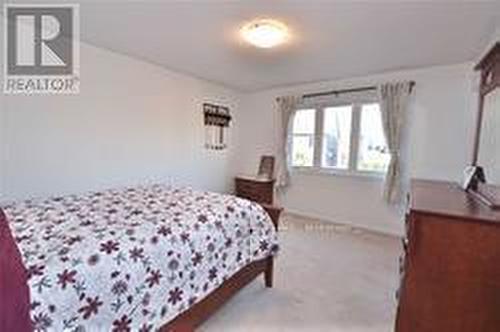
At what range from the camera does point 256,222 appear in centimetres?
244

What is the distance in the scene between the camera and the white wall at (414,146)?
3609mm

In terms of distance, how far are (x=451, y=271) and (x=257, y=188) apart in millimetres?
3796

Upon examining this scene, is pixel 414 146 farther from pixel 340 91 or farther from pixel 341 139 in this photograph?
pixel 340 91

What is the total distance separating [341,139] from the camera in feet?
15.3

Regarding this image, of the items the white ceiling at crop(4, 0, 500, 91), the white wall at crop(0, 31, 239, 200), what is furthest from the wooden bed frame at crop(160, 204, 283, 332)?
the white wall at crop(0, 31, 239, 200)

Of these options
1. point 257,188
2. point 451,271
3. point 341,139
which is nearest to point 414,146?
point 341,139

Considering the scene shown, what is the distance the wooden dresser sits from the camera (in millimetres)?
1386

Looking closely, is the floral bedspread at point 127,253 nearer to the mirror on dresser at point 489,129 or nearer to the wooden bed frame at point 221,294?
the wooden bed frame at point 221,294

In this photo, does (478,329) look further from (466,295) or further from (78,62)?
(78,62)

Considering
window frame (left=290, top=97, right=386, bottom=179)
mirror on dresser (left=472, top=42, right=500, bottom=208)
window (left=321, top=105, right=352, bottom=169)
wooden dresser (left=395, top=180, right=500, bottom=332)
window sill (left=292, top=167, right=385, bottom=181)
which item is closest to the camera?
wooden dresser (left=395, top=180, right=500, bottom=332)

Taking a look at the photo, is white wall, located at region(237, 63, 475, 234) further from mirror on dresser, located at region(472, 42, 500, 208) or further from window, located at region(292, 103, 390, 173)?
mirror on dresser, located at region(472, 42, 500, 208)

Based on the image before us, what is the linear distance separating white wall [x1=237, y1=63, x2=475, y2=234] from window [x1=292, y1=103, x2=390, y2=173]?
0.23 m

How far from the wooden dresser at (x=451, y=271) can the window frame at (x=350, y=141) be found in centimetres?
287

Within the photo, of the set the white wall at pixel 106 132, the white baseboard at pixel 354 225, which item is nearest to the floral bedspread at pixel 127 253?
the white wall at pixel 106 132
